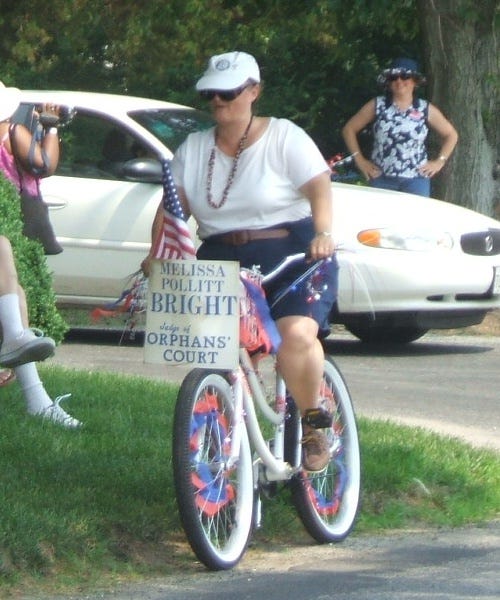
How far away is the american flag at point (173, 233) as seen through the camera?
5.84 m

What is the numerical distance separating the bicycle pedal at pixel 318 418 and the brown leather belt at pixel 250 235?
0.63 meters

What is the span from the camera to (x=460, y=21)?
13.8 m

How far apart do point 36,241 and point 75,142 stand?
12.0 feet

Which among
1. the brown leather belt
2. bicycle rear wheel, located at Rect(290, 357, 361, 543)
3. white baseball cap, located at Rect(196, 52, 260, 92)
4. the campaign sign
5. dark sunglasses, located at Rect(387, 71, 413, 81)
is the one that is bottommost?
bicycle rear wheel, located at Rect(290, 357, 361, 543)

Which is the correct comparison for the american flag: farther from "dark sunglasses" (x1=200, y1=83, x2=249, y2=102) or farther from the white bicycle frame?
the white bicycle frame

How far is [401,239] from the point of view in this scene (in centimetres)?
1112

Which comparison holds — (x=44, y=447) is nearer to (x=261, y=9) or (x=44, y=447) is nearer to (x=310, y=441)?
(x=310, y=441)

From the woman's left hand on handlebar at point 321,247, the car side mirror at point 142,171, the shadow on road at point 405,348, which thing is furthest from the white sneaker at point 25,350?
the shadow on road at point 405,348

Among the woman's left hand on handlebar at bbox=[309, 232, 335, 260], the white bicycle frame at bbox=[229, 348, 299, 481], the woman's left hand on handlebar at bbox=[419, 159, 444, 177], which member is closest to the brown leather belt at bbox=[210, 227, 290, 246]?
the woman's left hand on handlebar at bbox=[309, 232, 335, 260]

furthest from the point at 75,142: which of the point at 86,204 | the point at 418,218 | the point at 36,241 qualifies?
the point at 36,241

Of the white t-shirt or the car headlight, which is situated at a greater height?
the white t-shirt

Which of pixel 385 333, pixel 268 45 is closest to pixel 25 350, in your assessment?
pixel 385 333

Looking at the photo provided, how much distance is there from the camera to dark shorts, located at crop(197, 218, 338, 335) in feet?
19.3

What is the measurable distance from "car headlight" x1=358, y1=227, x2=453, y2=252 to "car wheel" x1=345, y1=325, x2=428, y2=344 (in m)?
0.94
